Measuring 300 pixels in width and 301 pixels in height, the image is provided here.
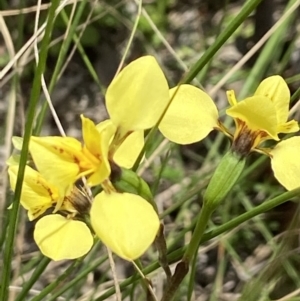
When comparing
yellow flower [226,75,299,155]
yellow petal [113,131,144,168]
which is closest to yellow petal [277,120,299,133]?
Result: yellow flower [226,75,299,155]

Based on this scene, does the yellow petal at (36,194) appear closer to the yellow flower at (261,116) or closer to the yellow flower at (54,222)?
the yellow flower at (54,222)

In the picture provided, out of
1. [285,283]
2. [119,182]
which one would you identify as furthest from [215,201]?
[285,283]

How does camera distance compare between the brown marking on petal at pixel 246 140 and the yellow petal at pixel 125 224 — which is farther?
the brown marking on petal at pixel 246 140

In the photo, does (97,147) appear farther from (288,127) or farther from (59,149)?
(288,127)

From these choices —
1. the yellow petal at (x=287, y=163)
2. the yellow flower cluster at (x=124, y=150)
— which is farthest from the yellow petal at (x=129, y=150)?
the yellow petal at (x=287, y=163)

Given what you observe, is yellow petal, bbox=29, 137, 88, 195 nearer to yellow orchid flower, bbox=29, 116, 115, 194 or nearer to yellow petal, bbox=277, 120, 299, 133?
yellow orchid flower, bbox=29, 116, 115, 194

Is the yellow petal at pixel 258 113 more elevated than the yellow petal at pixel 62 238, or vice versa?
the yellow petal at pixel 258 113

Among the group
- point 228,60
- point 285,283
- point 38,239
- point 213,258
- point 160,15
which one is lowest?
point 213,258

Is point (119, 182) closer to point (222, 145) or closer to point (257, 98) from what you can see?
point (257, 98)
